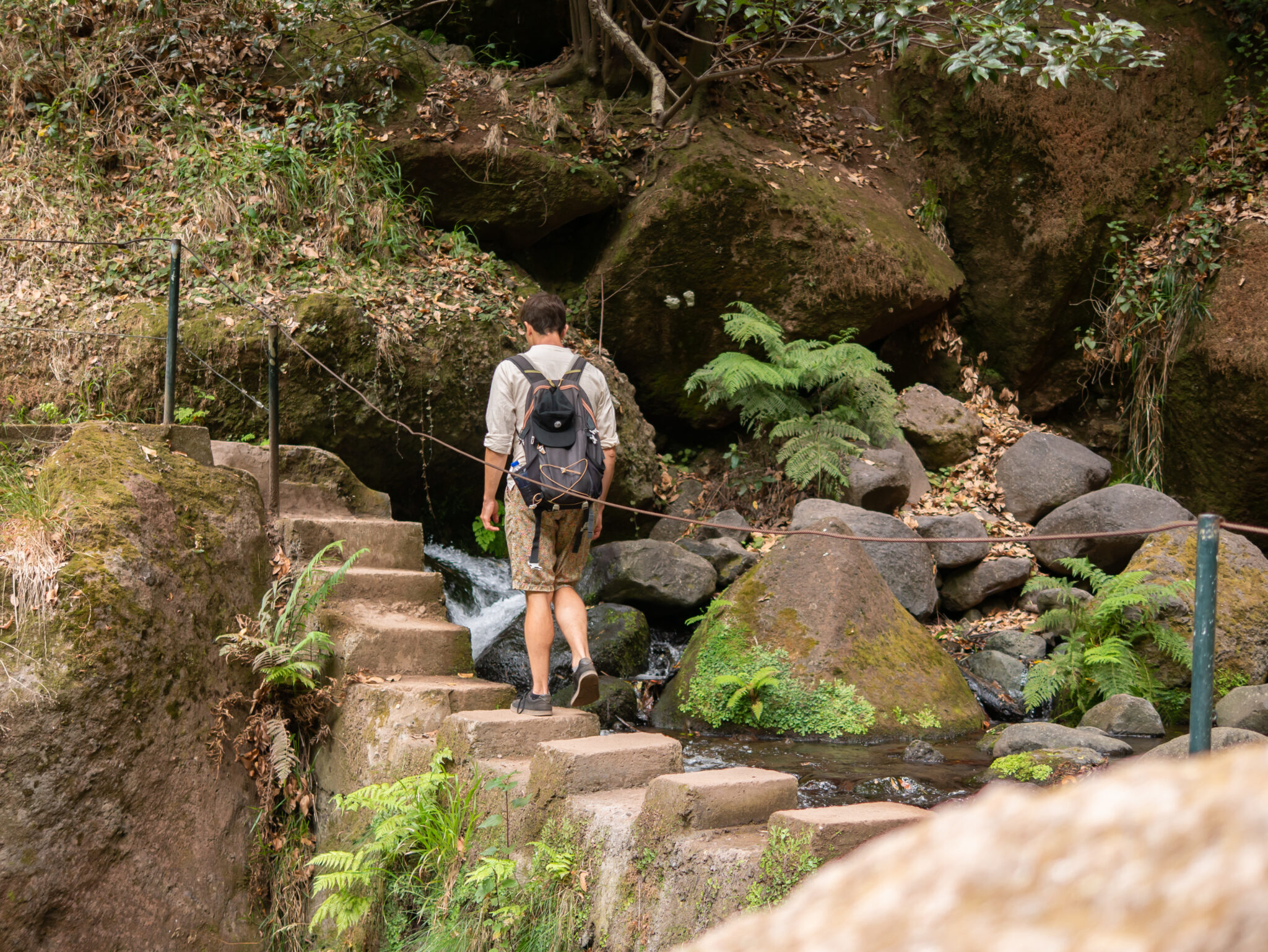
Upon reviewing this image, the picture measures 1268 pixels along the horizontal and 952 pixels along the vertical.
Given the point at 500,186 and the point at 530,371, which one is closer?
the point at 530,371

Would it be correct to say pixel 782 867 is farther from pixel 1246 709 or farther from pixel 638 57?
pixel 638 57

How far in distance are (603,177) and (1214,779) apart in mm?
9633

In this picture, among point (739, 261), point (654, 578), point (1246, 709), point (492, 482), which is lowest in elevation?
point (1246, 709)

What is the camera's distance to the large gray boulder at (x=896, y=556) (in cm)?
813

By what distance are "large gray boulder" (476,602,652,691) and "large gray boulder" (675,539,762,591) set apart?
930 mm

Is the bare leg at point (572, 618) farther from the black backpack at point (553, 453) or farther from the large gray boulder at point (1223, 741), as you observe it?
the large gray boulder at point (1223, 741)

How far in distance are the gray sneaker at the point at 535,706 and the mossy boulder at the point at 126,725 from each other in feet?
4.41

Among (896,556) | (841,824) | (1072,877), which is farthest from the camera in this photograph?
(896,556)

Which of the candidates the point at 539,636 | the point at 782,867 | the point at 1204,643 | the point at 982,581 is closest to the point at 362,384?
the point at 539,636

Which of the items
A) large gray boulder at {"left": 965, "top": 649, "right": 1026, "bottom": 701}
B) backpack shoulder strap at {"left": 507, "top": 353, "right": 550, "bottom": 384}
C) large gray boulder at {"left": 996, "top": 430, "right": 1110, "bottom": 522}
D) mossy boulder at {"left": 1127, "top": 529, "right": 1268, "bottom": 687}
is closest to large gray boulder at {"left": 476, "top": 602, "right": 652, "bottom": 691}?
large gray boulder at {"left": 965, "top": 649, "right": 1026, "bottom": 701}

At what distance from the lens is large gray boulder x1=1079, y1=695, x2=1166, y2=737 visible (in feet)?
20.8

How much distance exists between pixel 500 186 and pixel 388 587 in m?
5.43

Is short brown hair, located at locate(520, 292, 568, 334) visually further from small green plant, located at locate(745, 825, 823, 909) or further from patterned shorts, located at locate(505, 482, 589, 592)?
small green plant, located at locate(745, 825, 823, 909)

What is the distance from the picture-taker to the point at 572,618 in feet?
15.1
